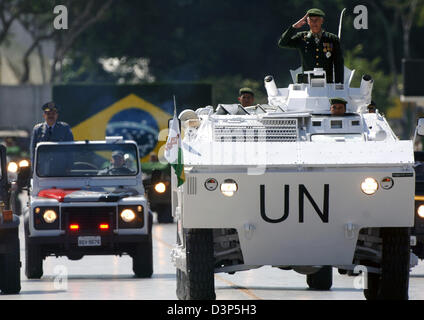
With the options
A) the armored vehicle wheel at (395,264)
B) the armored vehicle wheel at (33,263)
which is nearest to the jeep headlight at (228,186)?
the armored vehicle wheel at (395,264)

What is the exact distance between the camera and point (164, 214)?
31094 millimetres

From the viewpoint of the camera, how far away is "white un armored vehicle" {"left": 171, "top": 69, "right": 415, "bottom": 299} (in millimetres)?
13750

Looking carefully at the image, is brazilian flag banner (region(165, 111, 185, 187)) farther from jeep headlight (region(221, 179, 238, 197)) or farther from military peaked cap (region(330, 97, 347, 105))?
military peaked cap (region(330, 97, 347, 105))

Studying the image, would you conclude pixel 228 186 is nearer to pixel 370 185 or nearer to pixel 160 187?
pixel 370 185

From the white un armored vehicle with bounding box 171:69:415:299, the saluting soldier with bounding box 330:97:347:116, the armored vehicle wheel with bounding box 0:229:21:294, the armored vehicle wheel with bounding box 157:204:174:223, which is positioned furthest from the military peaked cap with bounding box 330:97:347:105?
the armored vehicle wheel with bounding box 157:204:174:223

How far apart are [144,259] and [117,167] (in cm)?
158

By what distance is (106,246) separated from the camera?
18.1m

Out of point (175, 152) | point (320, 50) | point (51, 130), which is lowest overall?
point (175, 152)

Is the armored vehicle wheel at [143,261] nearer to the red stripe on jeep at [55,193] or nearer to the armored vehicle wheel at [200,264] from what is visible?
the red stripe on jeep at [55,193]

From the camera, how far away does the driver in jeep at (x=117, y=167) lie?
63.0 feet

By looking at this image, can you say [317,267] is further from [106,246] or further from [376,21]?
[376,21]

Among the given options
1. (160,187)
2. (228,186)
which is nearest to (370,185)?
(228,186)

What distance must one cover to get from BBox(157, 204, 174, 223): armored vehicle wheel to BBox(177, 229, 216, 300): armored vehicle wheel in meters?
16.7

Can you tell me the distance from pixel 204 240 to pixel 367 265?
1.65m
